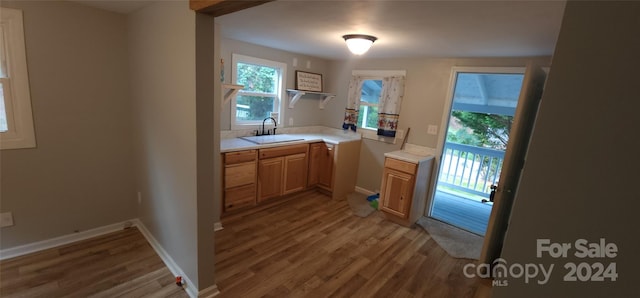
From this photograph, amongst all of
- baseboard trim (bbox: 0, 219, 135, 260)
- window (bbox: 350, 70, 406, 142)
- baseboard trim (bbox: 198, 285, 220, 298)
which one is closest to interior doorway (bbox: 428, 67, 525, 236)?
window (bbox: 350, 70, 406, 142)

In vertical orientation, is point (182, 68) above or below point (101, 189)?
above

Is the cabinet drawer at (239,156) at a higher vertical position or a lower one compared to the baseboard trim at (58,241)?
higher

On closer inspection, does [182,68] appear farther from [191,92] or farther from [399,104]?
[399,104]

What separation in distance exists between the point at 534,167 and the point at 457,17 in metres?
1.40

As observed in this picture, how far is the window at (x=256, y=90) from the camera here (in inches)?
135

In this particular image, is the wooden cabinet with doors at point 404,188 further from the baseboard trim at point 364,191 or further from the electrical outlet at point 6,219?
the electrical outlet at point 6,219

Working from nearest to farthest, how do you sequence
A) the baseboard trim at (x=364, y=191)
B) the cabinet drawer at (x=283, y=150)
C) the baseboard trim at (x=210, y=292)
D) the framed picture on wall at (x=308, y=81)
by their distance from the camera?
the baseboard trim at (x=210, y=292)
the cabinet drawer at (x=283, y=150)
the framed picture on wall at (x=308, y=81)
the baseboard trim at (x=364, y=191)

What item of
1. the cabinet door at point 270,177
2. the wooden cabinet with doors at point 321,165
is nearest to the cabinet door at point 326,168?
the wooden cabinet with doors at point 321,165

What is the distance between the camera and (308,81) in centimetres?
418

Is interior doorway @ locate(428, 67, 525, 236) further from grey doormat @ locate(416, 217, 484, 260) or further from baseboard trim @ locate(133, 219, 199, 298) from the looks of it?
baseboard trim @ locate(133, 219, 199, 298)

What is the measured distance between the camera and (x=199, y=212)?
178cm

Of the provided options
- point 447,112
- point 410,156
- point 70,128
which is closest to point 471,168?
point 447,112

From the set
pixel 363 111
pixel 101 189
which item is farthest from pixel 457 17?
pixel 101 189

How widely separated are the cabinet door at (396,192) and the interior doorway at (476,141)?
1040mm
